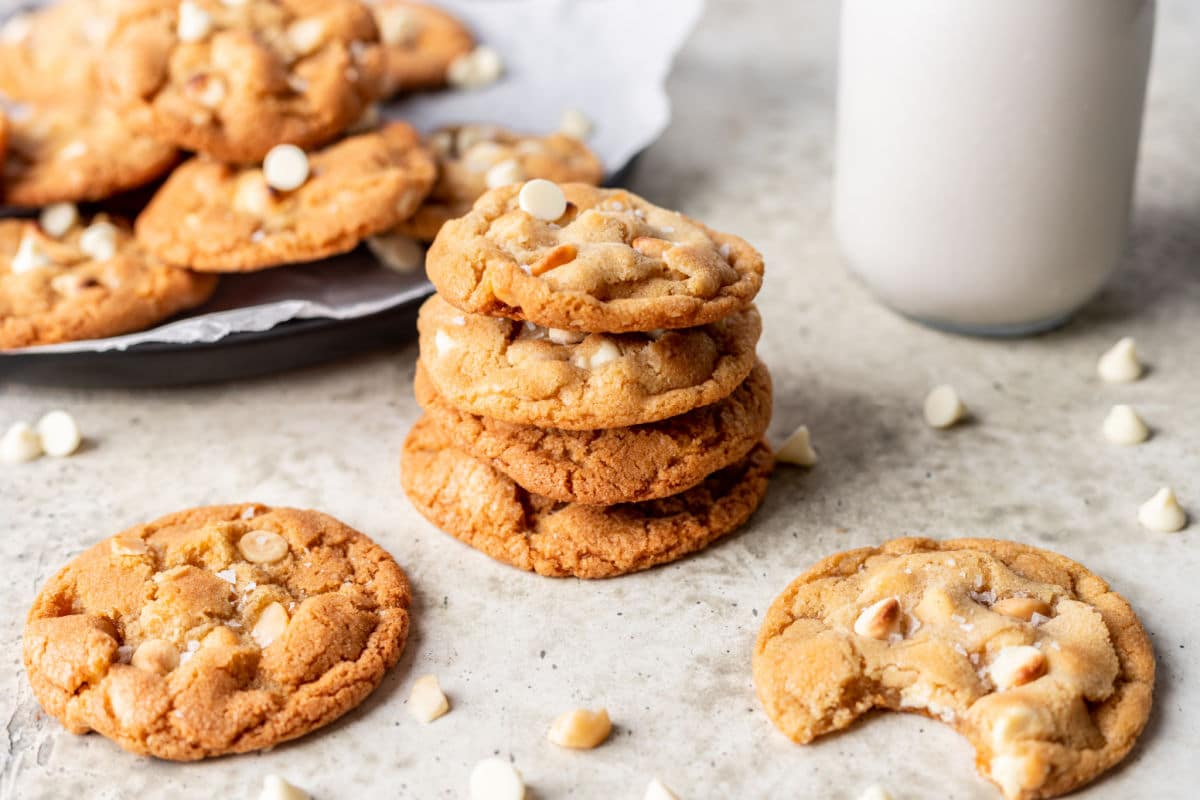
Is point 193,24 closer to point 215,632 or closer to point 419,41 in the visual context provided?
point 419,41

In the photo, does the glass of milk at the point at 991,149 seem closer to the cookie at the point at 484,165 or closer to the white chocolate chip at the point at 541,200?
the cookie at the point at 484,165

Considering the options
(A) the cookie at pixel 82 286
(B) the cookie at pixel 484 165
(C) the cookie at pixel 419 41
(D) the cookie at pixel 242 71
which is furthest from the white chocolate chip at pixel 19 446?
(C) the cookie at pixel 419 41

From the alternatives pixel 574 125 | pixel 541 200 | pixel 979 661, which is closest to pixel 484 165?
pixel 574 125

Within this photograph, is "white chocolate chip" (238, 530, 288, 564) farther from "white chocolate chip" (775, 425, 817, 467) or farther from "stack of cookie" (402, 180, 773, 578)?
"white chocolate chip" (775, 425, 817, 467)

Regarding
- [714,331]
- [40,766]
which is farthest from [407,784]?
[714,331]

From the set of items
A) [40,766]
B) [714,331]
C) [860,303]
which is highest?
[714,331]

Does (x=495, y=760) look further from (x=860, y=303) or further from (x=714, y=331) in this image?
(x=860, y=303)
